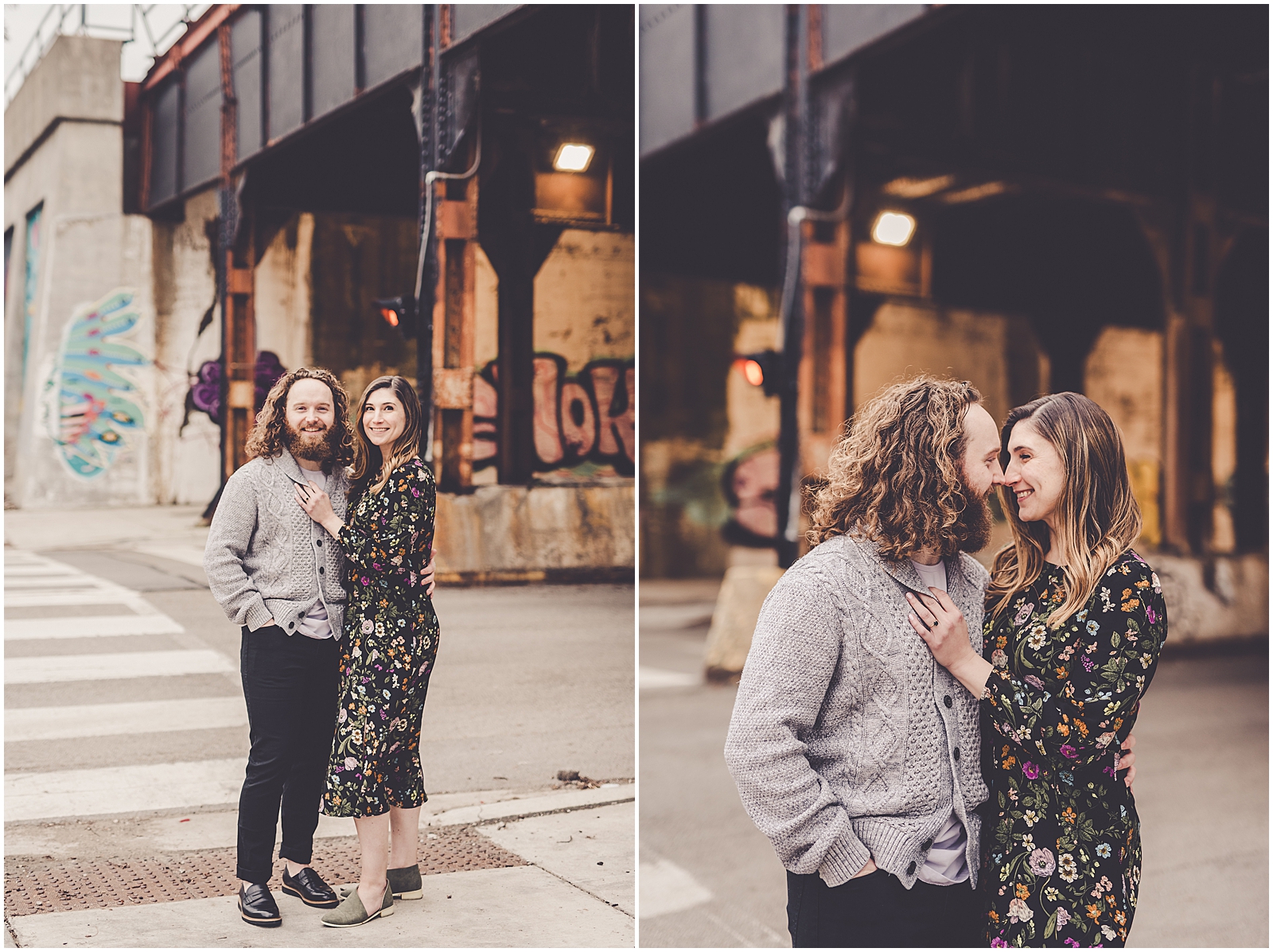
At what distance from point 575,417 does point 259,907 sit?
239cm

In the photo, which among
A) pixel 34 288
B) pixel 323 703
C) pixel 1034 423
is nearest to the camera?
pixel 1034 423

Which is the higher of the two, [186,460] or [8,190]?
[8,190]

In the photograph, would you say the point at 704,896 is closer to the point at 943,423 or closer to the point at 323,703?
the point at 323,703

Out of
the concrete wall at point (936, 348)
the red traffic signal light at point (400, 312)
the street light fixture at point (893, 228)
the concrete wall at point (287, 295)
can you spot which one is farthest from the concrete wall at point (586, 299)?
the concrete wall at point (936, 348)

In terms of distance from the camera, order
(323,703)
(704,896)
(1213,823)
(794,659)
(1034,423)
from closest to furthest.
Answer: (794,659) → (1034,423) → (323,703) → (704,896) → (1213,823)

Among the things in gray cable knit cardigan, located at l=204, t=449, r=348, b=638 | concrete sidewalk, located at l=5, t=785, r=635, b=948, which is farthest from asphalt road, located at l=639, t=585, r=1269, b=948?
gray cable knit cardigan, located at l=204, t=449, r=348, b=638

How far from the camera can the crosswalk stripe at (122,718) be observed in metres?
4.02

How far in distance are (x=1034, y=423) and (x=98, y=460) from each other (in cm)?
337

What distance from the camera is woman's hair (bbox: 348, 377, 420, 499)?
338 centimetres

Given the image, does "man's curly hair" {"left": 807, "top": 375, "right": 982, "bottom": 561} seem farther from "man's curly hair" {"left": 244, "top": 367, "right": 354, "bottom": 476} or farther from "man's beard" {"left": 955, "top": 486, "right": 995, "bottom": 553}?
"man's curly hair" {"left": 244, "top": 367, "right": 354, "bottom": 476}

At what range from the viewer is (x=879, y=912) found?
2062 millimetres

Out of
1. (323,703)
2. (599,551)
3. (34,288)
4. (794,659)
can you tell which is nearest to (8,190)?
(34,288)

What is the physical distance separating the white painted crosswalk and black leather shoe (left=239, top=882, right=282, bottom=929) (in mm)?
645

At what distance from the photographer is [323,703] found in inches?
136
